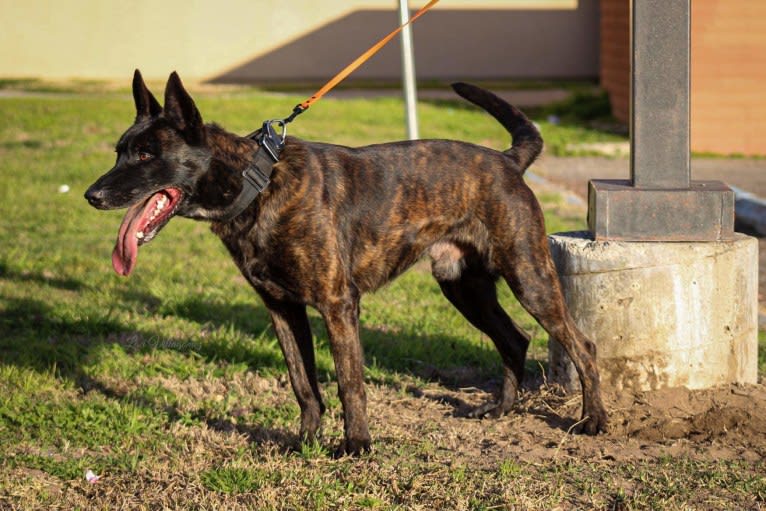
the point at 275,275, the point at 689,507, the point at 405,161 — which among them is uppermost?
the point at 405,161

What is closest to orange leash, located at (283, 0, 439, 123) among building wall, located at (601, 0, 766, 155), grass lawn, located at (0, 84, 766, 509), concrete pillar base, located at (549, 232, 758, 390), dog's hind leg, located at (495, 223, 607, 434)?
dog's hind leg, located at (495, 223, 607, 434)

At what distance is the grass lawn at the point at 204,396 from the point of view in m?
4.38

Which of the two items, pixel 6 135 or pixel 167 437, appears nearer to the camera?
pixel 167 437

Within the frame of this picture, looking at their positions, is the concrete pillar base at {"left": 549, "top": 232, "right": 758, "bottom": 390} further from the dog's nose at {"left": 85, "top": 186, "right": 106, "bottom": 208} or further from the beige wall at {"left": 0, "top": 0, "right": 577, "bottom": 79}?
the beige wall at {"left": 0, "top": 0, "right": 577, "bottom": 79}

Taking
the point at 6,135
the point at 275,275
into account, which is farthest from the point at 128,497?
the point at 6,135

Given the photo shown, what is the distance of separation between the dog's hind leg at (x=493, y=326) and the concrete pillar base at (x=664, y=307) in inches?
14.2

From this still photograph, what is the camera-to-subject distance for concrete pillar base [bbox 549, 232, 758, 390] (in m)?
5.26

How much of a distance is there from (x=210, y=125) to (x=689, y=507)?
2466 mm

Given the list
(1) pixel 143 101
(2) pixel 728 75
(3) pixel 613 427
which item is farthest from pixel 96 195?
(2) pixel 728 75

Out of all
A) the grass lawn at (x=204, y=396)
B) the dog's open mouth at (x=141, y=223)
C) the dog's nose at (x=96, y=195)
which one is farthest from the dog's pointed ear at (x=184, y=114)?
the grass lawn at (x=204, y=396)

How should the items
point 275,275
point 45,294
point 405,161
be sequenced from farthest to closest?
point 45,294
point 405,161
point 275,275

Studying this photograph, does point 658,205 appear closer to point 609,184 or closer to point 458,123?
point 609,184

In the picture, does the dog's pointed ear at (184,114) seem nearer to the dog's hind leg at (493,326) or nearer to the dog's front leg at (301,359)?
the dog's front leg at (301,359)

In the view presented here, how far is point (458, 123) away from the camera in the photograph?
17.8 m
